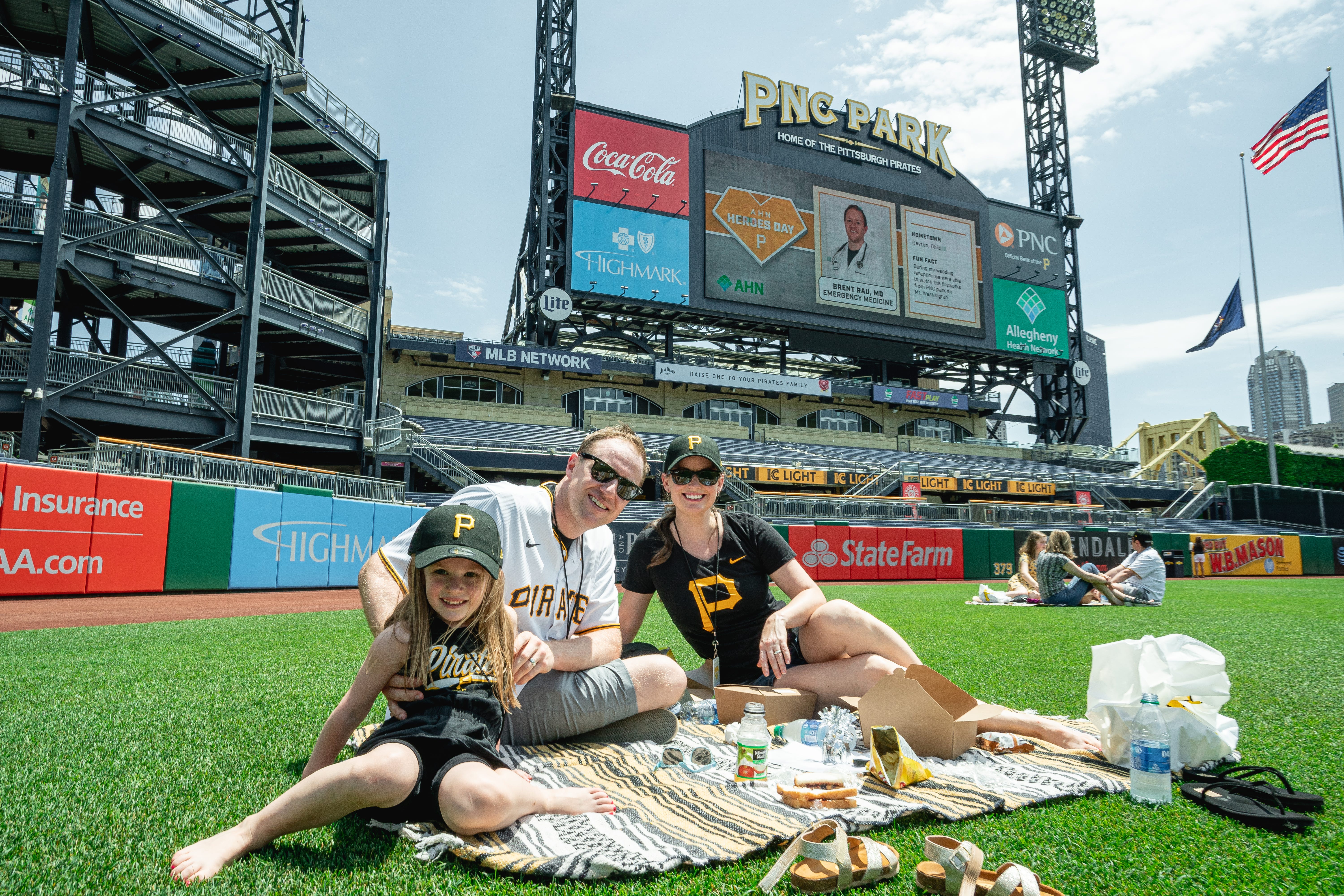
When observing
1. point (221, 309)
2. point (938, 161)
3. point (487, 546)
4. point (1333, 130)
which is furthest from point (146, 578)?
point (938, 161)

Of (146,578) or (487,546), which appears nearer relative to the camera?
(487,546)

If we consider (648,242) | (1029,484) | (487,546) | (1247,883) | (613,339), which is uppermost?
(648,242)

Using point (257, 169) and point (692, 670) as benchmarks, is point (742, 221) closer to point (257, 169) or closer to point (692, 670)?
point (257, 169)

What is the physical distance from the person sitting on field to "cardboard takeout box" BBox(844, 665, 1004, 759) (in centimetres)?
934

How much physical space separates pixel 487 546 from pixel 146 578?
11832mm

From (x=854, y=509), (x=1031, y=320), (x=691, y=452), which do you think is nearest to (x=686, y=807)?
(x=691, y=452)

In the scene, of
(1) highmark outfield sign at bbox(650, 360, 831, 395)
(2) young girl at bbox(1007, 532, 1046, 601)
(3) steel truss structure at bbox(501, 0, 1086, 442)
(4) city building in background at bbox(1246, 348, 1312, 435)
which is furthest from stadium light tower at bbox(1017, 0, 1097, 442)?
(4) city building in background at bbox(1246, 348, 1312, 435)

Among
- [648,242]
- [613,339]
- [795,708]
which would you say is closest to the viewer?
[795,708]

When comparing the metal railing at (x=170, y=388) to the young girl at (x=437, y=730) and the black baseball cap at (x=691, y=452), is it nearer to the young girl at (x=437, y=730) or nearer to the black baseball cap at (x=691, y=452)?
the black baseball cap at (x=691, y=452)

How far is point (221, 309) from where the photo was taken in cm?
1902

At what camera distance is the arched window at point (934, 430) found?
39.0 m

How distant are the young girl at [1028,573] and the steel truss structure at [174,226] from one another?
703 inches

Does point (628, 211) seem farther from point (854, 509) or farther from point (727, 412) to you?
point (854, 509)

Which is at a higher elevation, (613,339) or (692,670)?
(613,339)
